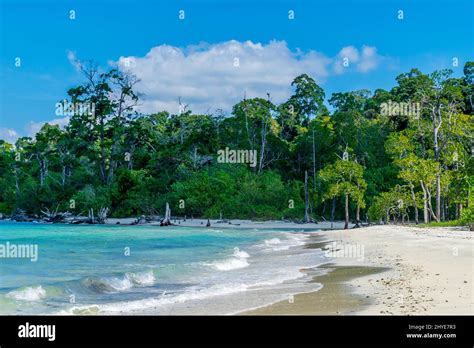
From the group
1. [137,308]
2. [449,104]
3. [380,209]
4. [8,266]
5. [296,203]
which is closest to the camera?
[137,308]

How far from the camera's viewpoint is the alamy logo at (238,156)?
56.6 metres

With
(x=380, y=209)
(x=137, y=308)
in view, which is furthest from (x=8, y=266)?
(x=380, y=209)

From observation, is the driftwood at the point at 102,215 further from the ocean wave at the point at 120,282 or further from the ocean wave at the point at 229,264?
the ocean wave at the point at 120,282

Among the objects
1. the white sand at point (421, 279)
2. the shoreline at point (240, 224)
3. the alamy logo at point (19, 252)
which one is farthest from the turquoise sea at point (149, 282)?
the shoreline at point (240, 224)

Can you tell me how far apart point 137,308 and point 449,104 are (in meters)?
30.0

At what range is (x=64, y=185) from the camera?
55.2 m

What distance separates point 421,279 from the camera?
1043 cm

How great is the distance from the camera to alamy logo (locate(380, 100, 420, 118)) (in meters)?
35.7

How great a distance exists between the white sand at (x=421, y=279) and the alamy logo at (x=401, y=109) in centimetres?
1924

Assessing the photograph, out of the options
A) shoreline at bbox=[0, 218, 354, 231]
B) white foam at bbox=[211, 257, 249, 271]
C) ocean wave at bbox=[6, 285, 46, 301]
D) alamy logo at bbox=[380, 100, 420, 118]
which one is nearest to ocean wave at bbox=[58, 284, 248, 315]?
ocean wave at bbox=[6, 285, 46, 301]

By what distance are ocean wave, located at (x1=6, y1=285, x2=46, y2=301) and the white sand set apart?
6885mm

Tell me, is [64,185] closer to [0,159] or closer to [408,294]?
[0,159]
